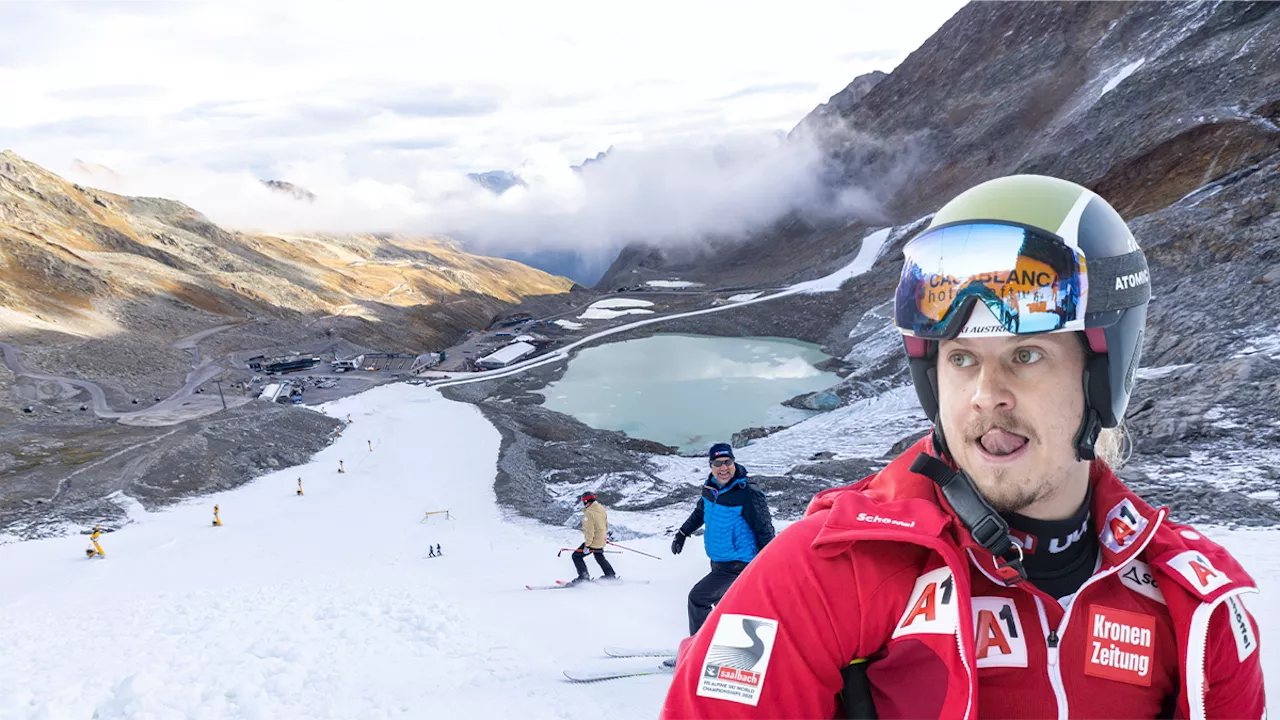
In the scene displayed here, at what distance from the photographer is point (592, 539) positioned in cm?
1477

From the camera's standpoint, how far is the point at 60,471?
32.0 meters

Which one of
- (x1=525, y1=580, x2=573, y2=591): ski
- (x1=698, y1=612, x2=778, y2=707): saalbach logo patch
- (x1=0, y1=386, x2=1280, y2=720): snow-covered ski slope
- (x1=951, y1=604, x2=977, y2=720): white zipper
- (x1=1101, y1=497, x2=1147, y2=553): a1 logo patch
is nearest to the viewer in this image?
(x1=951, y1=604, x2=977, y2=720): white zipper

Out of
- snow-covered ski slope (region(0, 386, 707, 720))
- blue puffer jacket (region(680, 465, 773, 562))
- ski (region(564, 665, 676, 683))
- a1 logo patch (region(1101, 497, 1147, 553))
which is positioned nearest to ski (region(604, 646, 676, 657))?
snow-covered ski slope (region(0, 386, 707, 720))

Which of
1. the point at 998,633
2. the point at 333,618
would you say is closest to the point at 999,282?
the point at 998,633

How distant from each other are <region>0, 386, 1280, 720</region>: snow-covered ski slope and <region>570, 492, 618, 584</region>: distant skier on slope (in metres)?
0.62

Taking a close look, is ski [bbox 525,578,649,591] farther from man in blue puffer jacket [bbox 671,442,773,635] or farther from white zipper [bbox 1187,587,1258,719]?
white zipper [bbox 1187,587,1258,719]

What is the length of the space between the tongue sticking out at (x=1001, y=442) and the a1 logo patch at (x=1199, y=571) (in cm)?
59

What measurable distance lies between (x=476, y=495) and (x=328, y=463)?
33.7 ft

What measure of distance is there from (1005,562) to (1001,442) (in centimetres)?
45

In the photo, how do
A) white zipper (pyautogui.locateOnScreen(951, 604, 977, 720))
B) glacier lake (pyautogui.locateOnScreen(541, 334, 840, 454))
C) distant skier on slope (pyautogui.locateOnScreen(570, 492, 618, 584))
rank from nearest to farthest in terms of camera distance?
white zipper (pyautogui.locateOnScreen(951, 604, 977, 720)), distant skier on slope (pyautogui.locateOnScreen(570, 492, 618, 584)), glacier lake (pyautogui.locateOnScreen(541, 334, 840, 454))

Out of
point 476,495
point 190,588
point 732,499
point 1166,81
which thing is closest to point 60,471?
point 476,495

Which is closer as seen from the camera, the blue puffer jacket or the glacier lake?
the blue puffer jacket

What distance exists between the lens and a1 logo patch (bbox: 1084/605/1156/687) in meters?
2.31

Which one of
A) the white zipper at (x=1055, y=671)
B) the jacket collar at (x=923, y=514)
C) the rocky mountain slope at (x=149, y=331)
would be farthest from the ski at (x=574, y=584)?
the rocky mountain slope at (x=149, y=331)
